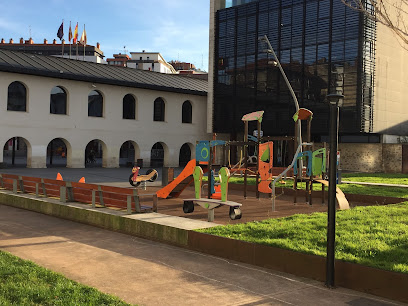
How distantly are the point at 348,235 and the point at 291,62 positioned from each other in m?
31.8

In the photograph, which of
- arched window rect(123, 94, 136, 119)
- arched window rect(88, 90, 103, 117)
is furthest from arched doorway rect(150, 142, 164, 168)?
arched window rect(88, 90, 103, 117)

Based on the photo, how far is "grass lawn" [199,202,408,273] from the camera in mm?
7624

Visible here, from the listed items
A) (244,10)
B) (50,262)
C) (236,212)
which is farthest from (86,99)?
(50,262)

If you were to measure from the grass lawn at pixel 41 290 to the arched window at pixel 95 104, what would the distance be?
33.4m

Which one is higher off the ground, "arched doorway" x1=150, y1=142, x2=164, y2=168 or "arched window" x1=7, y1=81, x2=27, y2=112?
"arched window" x1=7, y1=81, x2=27, y2=112

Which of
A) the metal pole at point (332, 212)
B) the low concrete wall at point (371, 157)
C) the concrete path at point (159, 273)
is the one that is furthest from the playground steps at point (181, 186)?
the low concrete wall at point (371, 157)

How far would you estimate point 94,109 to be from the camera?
39844 mm

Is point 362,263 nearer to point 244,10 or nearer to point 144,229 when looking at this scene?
point 144,229

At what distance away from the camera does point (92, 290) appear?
630cm

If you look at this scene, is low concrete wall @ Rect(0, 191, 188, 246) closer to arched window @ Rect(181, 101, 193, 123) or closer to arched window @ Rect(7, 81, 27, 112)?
arched window @ Rect(7, 81, 27, 112)

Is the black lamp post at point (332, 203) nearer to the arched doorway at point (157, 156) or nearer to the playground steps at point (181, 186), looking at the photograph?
the playground steps at point (181, 186)

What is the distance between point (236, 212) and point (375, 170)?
28981 mm

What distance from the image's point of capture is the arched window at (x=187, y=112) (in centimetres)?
4584

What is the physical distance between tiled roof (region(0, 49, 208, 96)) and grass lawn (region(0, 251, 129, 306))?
29411 mm
